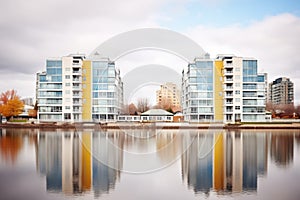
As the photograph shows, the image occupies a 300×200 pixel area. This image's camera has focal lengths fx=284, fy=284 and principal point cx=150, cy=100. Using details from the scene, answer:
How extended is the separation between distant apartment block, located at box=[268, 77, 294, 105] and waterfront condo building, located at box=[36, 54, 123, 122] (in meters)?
72.7

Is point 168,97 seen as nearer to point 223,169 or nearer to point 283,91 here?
point 283,91

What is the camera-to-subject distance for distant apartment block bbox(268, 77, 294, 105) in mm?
95500

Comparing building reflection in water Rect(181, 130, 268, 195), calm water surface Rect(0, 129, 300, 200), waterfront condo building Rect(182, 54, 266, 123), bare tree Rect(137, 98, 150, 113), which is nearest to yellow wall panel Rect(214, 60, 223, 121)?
waterfront condo building Rect(182, 54, 266, 123)

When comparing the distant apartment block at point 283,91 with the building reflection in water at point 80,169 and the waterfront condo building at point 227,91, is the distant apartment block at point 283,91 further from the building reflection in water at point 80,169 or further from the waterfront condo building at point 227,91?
the building reflection in water at point 80,169

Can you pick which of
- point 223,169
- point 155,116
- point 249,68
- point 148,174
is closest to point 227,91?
point 249,68

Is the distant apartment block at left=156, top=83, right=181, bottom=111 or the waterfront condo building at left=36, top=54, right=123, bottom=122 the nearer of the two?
the waterfront condo building at left=36, top=54, right=123, bottom=122

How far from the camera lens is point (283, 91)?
316 ft

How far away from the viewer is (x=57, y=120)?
1689 inches

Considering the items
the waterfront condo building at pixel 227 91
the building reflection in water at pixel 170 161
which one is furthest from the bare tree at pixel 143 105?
the building reflection in water at pixel 170 161

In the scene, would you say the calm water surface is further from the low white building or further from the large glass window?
the large glass window

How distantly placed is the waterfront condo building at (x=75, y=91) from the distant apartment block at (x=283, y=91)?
72.7 metres

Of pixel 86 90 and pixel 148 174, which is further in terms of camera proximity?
pixel 86 90

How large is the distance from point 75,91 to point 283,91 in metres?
77.2

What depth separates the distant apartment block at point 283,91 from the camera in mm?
95500
